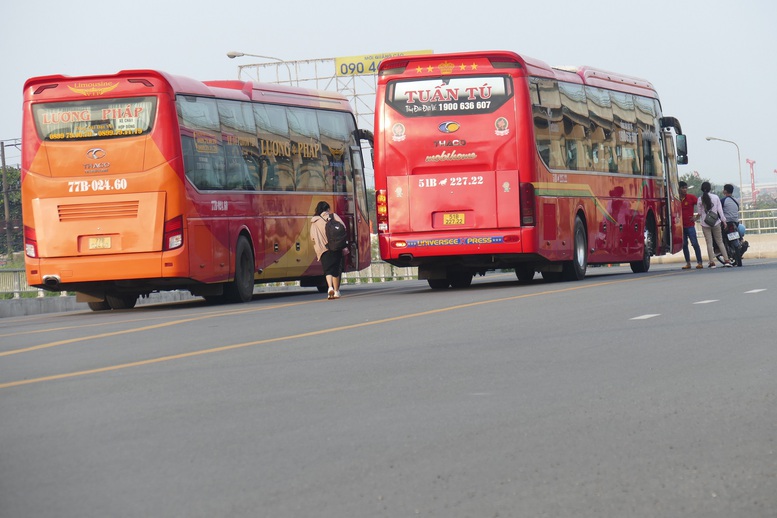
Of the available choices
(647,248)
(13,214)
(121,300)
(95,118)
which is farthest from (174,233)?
(13,214)

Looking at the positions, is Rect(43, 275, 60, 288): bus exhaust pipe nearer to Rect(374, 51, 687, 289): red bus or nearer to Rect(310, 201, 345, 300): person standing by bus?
Rect(310, 201, 345, 300): person standing by bus

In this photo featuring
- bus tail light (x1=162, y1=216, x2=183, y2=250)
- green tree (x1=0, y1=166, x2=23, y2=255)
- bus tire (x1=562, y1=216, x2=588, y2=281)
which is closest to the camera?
bus tail light (x1=162, y1=216, x2=183, y2=250)

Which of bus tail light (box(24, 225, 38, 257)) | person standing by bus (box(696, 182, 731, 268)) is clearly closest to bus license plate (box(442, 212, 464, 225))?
bus tail light (box(24, 225, 38, 257))

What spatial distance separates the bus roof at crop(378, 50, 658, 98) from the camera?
2273cm

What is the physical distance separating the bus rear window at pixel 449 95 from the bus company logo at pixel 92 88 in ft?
14.3

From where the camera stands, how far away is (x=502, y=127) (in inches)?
891

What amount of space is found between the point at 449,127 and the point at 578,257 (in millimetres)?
3977

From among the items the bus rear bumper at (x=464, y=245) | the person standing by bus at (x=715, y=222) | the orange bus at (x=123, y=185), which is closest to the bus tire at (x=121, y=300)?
the orange bus at (x=123, y=185)

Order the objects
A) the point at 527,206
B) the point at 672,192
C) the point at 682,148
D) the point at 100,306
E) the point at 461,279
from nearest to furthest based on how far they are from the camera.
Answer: the point at 527,206
the point at 100,306
the point at 461,279
the point at 672,192
the point at 682,148

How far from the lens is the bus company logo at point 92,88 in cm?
2166

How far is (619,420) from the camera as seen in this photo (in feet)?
26.0

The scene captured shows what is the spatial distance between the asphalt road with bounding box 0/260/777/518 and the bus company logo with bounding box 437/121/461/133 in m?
7.88

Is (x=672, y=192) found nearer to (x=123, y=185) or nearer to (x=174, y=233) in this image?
(x=174, y=233)

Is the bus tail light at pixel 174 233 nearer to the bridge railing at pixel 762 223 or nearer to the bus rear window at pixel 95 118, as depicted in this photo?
the bus rear window at pixel 95 118
